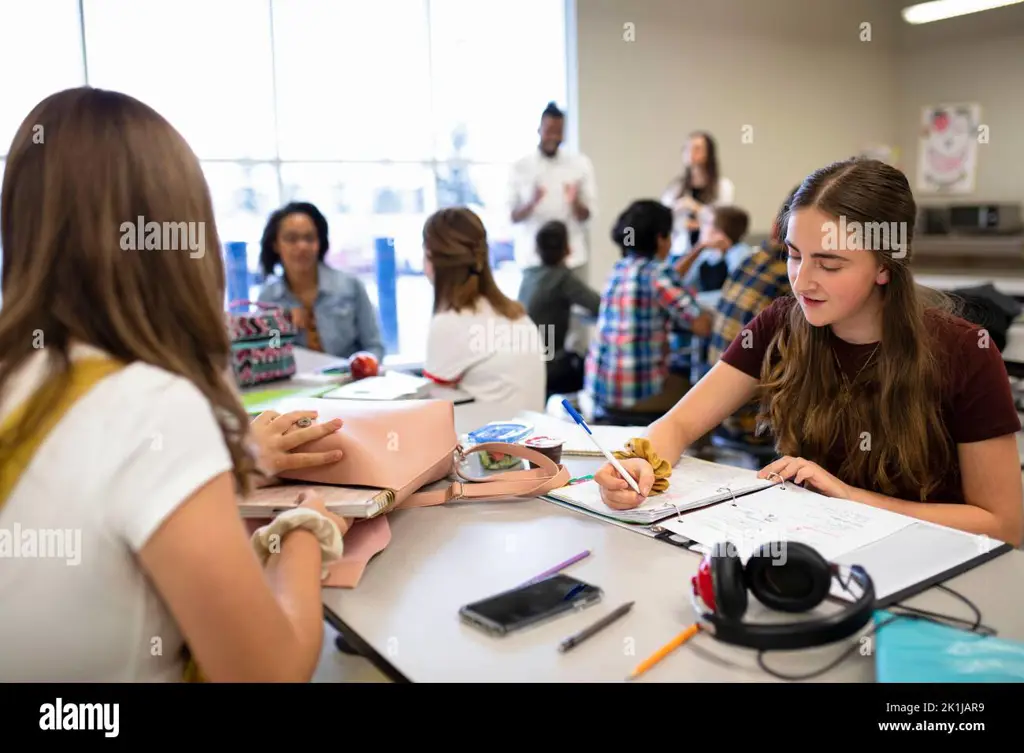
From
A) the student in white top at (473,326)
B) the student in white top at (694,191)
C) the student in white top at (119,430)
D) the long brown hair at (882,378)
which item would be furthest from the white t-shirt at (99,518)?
the student in white top at (694,191)

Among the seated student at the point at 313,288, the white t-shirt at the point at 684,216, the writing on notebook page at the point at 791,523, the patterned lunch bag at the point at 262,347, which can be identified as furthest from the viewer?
the white t-shirt at the point at 684,216

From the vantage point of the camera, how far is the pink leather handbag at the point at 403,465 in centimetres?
137

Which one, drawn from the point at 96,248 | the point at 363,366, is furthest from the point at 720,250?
the point at 96,248

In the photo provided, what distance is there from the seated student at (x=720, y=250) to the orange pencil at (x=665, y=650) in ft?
12.6

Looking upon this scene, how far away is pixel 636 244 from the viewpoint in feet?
12.4

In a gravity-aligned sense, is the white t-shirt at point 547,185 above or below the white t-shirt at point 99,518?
above

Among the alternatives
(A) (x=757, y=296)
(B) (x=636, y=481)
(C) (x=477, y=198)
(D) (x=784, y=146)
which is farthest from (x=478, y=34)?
(B) (x=636, y=481)

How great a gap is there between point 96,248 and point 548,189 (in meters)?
5.11

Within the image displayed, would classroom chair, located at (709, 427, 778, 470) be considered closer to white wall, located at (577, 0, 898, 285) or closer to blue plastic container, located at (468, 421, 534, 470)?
blue plastic container, located at (468, 421, 534, 470)

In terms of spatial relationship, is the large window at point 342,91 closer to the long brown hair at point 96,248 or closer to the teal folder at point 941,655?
the long brown hair at point 96,248

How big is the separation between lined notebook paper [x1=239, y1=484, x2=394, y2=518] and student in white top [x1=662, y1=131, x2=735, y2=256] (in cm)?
450

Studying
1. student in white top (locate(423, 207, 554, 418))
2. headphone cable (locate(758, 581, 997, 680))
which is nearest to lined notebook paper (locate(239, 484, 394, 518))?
headphone cable (locate(758, 581, 997, 680))
